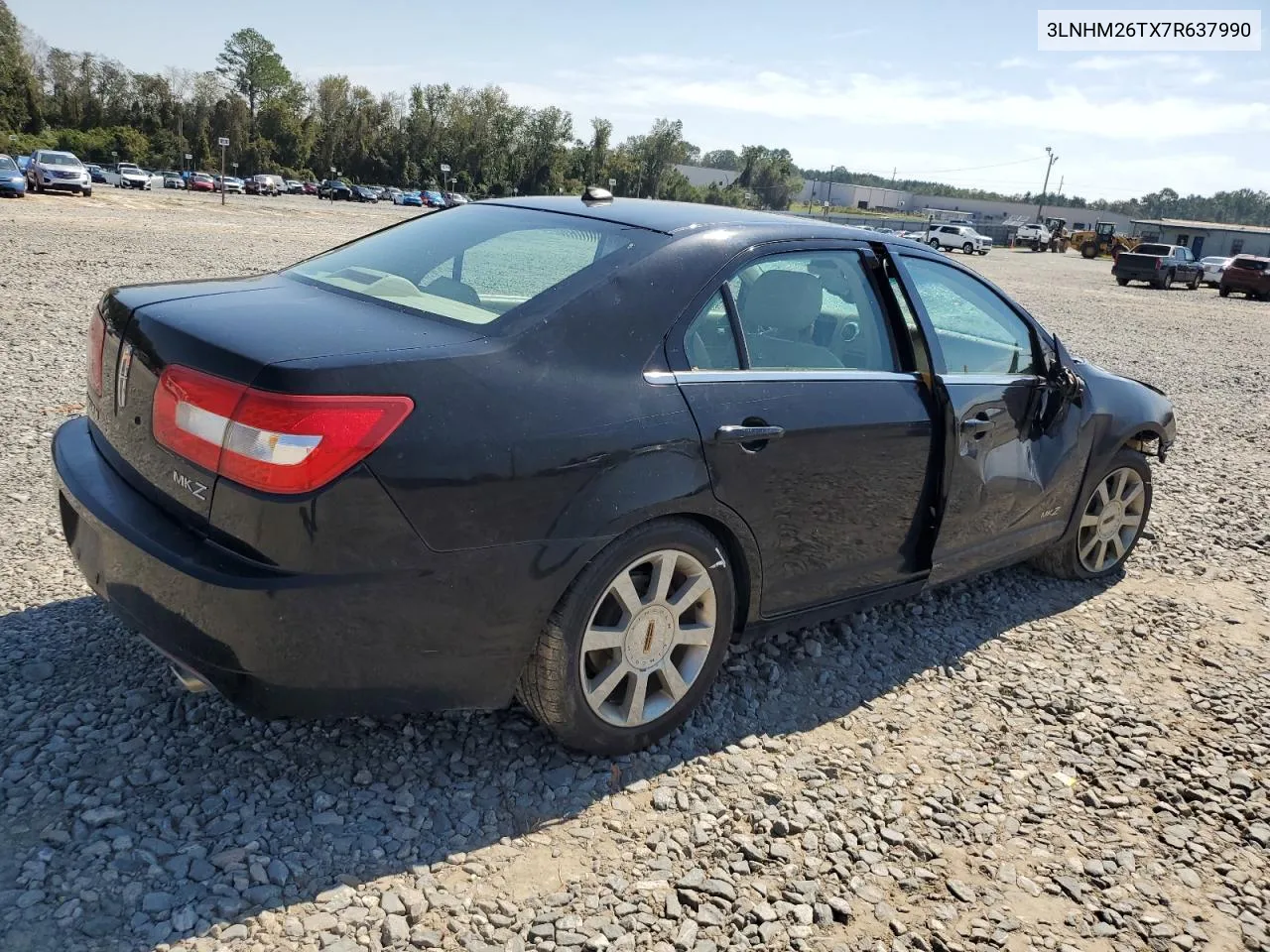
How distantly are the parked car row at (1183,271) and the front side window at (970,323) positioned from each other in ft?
114

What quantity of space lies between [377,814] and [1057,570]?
138 inches

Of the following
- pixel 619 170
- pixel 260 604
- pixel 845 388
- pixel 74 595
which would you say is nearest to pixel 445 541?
pixel 260 604

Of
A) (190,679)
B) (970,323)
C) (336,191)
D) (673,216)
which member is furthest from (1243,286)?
(336,191)

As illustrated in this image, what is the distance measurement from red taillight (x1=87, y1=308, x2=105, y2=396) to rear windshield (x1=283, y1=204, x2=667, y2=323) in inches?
24.6

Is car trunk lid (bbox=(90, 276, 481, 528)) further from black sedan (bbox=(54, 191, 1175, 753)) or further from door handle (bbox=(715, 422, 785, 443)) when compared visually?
door handle (bbox=(715, 422, 785, 443))

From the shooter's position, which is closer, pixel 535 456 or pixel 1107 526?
pixel 535 456

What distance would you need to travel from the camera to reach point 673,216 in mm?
3291

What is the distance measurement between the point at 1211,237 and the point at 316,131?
283 ft

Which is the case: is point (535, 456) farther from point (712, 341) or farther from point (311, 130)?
point (311, 130)

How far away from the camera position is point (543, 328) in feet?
8.62

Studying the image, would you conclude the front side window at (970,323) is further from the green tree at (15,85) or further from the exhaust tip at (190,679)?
the green tree at (15,85)

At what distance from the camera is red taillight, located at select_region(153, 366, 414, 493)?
2.23m

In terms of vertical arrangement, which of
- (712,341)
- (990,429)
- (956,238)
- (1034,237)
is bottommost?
(990,429)

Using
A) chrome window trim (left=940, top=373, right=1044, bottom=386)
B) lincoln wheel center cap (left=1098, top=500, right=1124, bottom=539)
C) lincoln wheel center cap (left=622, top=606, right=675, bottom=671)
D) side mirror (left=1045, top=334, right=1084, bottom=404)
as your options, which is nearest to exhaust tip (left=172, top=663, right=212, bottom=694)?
lincoln wheel center cap (left=622, top=606, right=675, bottom=671)
